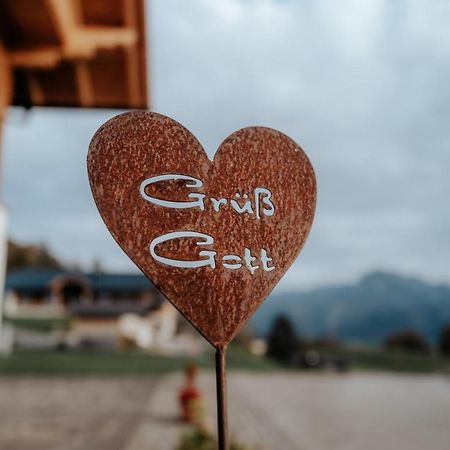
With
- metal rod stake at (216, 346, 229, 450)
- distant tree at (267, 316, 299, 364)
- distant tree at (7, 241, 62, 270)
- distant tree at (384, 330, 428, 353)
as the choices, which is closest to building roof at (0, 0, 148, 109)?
metal rod stake at (216, 346, 229, 450)

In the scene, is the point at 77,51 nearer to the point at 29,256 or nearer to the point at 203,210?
the point at 203,210

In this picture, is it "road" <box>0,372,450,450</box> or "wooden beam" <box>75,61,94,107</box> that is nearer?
"wooden beam" <box>75,61,94,107</box>

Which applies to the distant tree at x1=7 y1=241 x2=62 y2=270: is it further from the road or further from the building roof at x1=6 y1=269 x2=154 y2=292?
the road

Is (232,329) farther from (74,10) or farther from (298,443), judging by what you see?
(298,443)

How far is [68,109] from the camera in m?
4.59

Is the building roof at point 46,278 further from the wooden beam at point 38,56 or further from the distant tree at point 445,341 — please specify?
the wooden beam at point 38,56

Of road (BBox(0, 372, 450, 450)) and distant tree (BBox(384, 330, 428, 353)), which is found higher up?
road (BBox(0, 372, 450, 450))

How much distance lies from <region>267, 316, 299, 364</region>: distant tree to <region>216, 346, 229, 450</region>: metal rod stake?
1864 centimetres

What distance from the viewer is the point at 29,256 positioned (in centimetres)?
3247

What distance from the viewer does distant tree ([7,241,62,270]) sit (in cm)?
3128

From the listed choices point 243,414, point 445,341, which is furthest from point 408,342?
point 243,414

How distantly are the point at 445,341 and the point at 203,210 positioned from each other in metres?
19.1

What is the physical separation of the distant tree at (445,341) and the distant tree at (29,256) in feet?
68.7

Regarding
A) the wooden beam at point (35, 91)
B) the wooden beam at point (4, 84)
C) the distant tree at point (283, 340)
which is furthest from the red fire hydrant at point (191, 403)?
the distant tree at point (283, 340)
